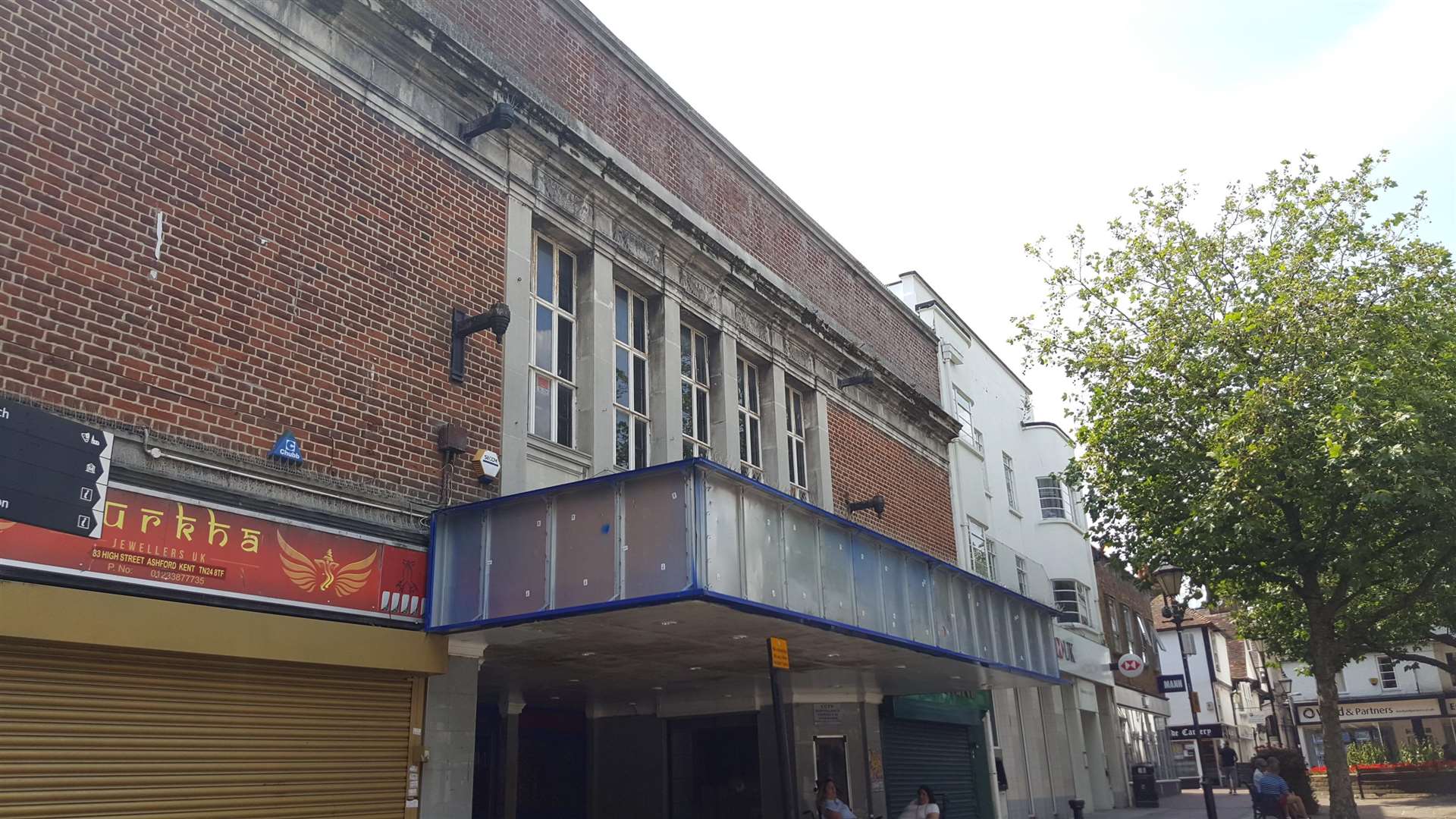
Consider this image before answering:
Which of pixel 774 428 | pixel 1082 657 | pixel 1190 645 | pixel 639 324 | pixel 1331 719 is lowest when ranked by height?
Answer: pixel 1331 719

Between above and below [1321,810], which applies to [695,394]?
above

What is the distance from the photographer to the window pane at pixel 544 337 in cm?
1248

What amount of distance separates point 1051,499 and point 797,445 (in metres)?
16.3

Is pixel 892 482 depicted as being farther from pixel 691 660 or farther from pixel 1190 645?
pixel 1190 645

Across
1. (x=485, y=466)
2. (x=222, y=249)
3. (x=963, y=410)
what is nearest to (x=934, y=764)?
(x=963, y=410)

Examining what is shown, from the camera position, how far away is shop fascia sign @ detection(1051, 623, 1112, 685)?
2809 cm

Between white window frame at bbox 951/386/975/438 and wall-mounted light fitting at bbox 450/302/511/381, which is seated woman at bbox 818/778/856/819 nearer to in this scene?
wall-mounted light fitting at bbox 450/302/511/381

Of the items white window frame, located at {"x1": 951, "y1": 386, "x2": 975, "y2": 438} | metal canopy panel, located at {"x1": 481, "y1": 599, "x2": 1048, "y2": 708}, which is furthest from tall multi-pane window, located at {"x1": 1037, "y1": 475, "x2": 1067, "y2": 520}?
metal canopy panel, located at {"x1": 481, "y1": 599, "x2": 1048, "y2": 708}

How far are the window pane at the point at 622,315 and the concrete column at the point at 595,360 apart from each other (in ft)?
2.26

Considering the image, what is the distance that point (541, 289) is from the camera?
41.9 feet

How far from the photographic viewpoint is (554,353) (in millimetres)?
12703

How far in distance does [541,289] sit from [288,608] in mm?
5443

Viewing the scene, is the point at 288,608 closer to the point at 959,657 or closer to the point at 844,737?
the point at 959,657

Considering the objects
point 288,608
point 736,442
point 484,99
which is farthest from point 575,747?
point 484,99
